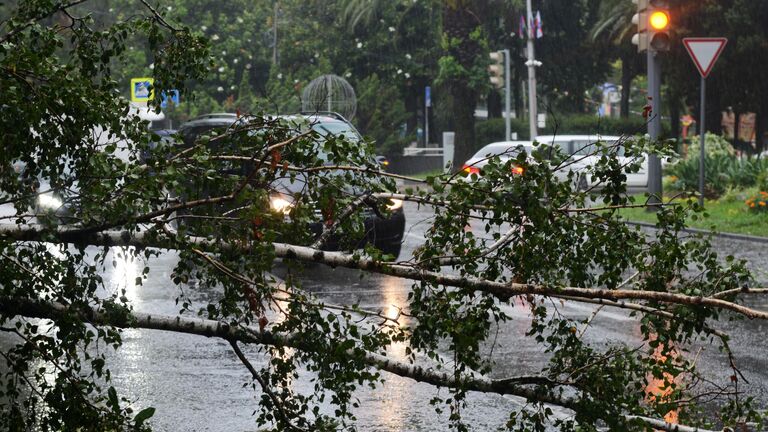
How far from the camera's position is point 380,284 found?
46.2 feet

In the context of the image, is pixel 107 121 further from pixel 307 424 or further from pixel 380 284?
pixel 380 284

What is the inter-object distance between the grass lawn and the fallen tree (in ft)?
47.1

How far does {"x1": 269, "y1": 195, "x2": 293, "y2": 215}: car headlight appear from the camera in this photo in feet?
18.2

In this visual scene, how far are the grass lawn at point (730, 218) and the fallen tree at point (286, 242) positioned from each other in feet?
47.1

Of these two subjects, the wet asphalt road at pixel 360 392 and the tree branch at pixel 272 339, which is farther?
the wet asphalt road at pixel 360 392

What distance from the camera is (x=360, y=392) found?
838cm

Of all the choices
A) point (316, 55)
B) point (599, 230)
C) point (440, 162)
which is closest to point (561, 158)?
point (599, 230)

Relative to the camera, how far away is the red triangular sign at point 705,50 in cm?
2091

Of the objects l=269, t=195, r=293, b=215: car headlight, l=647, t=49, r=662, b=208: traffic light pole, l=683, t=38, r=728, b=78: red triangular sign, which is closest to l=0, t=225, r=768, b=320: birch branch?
l=269, t=195, r=293, b=215: car headlight

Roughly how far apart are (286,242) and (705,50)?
16509 millimetres

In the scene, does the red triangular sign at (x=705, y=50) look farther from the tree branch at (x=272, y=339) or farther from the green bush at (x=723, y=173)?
the tree branch at (x=272, y=339)

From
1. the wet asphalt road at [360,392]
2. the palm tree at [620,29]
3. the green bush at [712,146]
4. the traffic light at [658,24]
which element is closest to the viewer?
the wet asphalt road at [360,392]

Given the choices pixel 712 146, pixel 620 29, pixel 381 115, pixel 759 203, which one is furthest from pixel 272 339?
pixel 620 29

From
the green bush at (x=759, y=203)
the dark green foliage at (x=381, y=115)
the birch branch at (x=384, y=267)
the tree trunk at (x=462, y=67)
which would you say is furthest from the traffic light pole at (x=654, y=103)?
the dark green foliage at (x=381, y=115)
